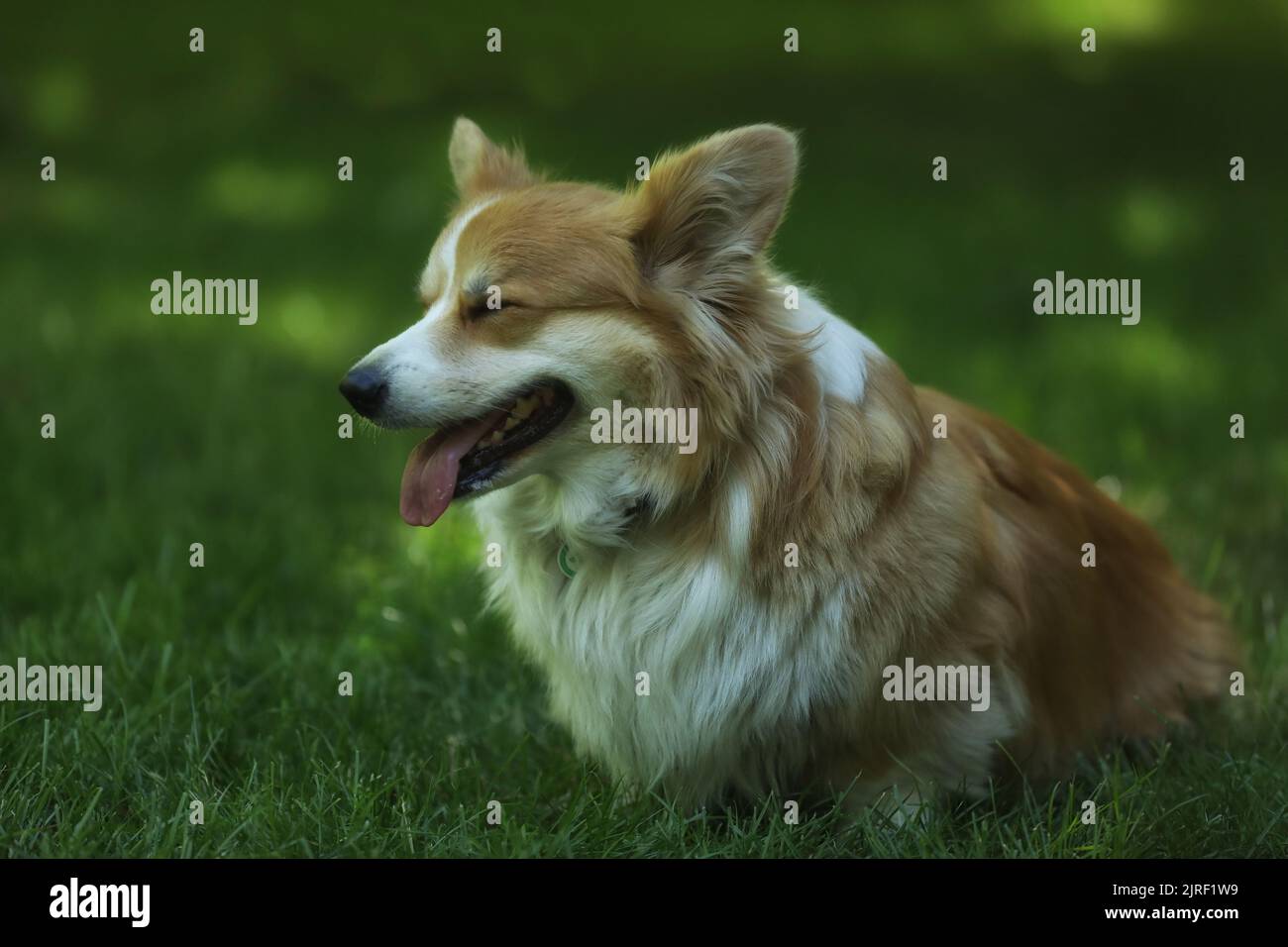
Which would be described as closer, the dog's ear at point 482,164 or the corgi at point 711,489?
the corgi at point 711,489

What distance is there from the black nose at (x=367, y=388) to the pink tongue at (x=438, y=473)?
198mm

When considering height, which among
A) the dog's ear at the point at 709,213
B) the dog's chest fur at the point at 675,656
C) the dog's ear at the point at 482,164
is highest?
the dog's ear at the point at 482,164

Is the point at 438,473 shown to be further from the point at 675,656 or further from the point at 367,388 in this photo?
the point at 675,656

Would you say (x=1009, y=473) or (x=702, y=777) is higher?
(x=1009, y=473)

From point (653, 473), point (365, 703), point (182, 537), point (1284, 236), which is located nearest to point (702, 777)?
point (653, 473)

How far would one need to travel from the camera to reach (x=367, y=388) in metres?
3.59

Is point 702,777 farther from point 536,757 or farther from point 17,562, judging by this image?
point 17,562

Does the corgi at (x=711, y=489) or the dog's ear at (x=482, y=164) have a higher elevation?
the dog's ear at (x=482, y=164)

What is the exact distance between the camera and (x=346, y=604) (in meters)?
5.37

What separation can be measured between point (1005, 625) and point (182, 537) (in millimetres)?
3228

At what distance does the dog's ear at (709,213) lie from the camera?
141 inches

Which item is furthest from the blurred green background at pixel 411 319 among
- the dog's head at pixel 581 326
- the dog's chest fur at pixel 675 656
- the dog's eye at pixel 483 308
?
the dog's eye at pixel 483 308

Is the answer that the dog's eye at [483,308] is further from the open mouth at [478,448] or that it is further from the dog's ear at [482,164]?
the dog's ear at [482,164]

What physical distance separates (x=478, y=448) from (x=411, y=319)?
476 cm
